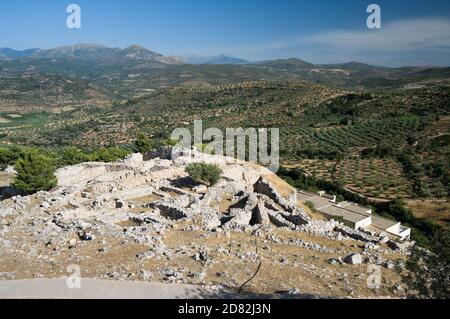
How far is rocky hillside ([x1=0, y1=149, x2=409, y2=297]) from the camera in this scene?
11.4m

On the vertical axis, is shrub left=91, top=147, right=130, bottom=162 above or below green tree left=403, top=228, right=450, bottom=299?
above

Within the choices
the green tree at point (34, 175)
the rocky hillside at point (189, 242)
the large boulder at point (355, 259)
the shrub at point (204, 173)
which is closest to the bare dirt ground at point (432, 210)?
the rocky hillside at point (189, 242)

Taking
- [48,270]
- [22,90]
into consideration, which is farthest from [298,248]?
[22,90]

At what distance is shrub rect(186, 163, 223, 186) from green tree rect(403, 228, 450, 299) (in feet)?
45.5

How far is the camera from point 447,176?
4066 centimetres

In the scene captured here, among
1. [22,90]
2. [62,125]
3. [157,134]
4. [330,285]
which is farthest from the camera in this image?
[22,90]

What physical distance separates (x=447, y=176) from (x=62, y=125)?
277 ft

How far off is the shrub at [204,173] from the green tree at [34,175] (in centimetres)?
761

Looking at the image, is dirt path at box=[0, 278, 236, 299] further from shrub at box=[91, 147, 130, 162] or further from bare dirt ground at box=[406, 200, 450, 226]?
bare dirt ground at box=[406, 200, 450, 226]

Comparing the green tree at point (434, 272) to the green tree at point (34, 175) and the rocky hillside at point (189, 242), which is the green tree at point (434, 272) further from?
the green tree at point (34, 175)

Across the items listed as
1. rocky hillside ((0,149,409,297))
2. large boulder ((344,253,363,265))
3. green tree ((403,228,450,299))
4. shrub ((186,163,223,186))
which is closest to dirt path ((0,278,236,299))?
rocky hillside ((0,149,409,297))

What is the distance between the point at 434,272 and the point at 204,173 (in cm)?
1507

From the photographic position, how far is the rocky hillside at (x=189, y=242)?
11.4 meters
